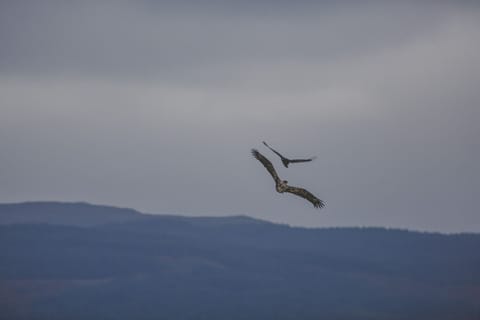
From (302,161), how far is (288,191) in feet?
6.74

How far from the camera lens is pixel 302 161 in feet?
126

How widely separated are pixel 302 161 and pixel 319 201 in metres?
2.18

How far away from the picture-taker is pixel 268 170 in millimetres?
40344

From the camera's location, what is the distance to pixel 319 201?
40062 mm

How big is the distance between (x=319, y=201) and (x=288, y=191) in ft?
3.01

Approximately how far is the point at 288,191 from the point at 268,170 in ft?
2.76

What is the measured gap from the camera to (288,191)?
4012cm

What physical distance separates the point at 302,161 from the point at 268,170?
7.40 feet
